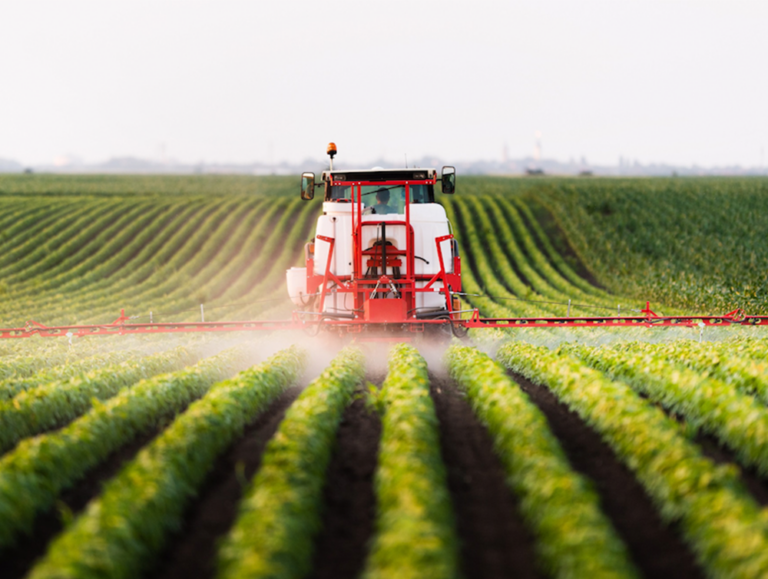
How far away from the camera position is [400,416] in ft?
25.2

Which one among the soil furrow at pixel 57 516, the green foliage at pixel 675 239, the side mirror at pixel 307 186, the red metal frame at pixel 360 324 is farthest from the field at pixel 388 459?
the green foliage at pixel 675 239

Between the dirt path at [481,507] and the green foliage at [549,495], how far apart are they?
0.14 metres

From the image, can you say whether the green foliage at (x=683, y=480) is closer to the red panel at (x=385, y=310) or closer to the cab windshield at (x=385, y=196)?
the red panel at (x=385, y=310)

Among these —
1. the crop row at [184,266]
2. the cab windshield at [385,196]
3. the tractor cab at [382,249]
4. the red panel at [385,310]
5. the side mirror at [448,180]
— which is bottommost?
the crop row at [184,266]

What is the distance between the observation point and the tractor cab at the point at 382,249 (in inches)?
521

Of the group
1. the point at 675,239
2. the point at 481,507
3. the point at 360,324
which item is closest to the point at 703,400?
the point at 481,507

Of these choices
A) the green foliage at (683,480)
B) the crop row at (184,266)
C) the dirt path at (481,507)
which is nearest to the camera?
the green foliage at (683,480)

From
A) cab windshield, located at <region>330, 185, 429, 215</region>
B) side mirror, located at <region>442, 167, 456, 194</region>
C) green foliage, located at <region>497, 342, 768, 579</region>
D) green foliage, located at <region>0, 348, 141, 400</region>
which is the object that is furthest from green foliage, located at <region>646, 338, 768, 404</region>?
green foliage, located at <region>0, 348, 141, 400</region>

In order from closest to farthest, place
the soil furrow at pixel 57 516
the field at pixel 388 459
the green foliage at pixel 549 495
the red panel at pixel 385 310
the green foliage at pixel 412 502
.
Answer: the green foliage at pixel 412 502 < the green foliage at pixel 549 495 < the field at pixel 388 459 < the soil furrow at pixel 57 516 < the red panel at pixel 385 310

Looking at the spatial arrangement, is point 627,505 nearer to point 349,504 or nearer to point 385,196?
point 349,504

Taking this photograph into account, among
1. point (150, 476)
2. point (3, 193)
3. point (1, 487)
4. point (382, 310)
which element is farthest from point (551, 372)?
point (3, 193)

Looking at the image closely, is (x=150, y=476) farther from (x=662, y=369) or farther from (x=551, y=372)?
(x=662, y=369)

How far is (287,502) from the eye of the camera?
562cm

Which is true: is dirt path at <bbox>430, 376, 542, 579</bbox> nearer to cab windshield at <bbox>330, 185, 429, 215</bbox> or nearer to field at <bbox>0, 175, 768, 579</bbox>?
field at <bbox>0, 175, 768, 579</bbox>
